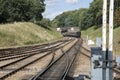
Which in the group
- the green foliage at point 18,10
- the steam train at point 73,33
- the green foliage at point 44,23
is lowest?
the steam train at point 73,33

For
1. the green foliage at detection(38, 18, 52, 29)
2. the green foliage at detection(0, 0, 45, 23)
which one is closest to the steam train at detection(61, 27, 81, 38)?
the green foliage at detection(38, 18, 52, 29)

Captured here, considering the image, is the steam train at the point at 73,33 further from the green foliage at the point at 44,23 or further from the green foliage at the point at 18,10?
the green foliage at the point at 18,10

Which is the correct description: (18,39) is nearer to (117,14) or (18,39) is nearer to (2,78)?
(117,14)

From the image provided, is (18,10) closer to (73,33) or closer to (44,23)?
(44,23)

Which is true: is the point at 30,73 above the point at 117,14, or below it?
below

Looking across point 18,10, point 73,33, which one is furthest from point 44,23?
point 18,10

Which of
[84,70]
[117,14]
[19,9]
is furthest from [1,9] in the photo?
[84,70]

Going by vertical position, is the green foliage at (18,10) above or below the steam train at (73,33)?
above

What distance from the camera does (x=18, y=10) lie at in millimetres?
101375

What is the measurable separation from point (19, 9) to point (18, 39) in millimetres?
32230

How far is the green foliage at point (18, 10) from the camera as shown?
307 ft

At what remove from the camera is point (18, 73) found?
75.0ft

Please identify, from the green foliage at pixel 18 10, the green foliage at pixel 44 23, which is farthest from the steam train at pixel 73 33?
the green foliage at pixel 18 10

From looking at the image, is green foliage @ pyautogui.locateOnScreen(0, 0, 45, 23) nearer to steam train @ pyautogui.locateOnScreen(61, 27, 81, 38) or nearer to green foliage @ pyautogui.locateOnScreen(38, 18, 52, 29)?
green foliage @ pyautogui.locateOnScreen(38, 18, 52, 29)
